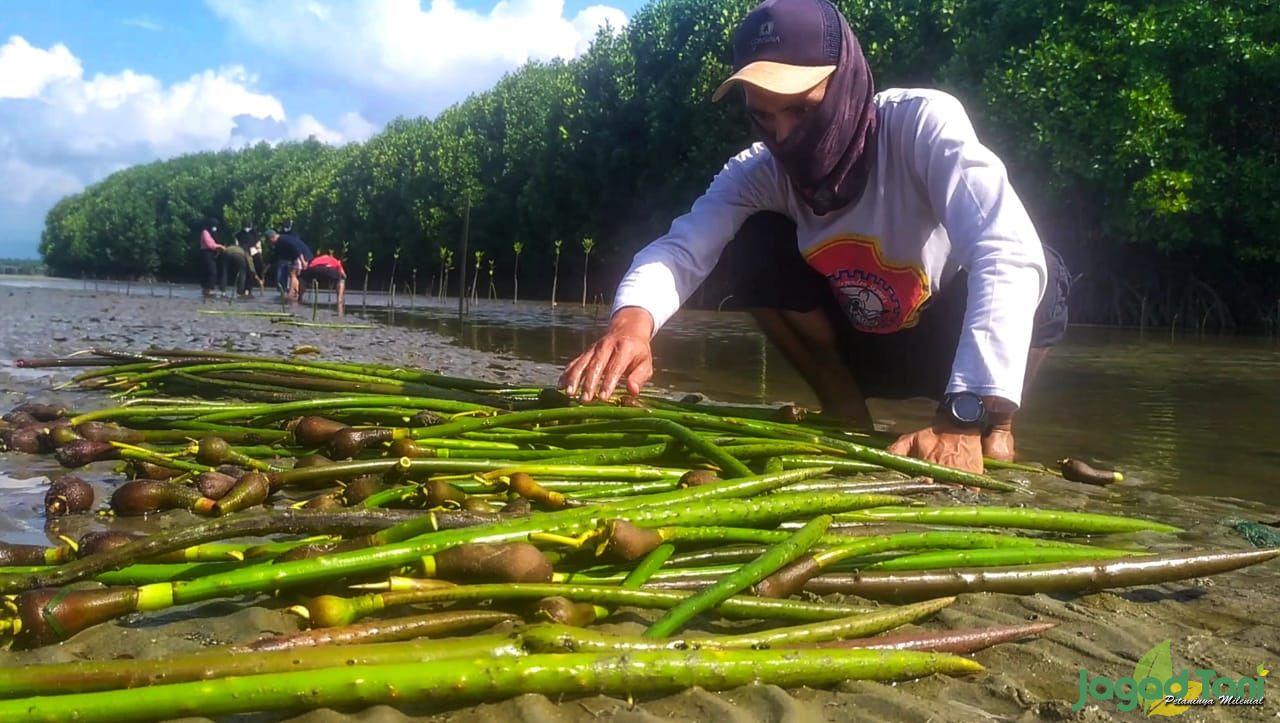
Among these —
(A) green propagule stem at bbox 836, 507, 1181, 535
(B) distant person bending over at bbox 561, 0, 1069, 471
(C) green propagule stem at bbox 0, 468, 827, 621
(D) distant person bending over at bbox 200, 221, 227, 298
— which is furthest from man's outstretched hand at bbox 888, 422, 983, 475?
(D) distant person bending over at bbox 200, 221, 227, 298

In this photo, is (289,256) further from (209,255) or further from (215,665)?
(215,665)

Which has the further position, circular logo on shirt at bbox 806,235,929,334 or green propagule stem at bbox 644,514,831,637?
circular logo on shirt at bbox 806,235,929,334

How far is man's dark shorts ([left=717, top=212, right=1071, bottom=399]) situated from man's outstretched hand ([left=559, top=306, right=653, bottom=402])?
0.84m

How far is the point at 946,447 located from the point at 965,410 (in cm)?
13

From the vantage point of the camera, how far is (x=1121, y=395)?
256 inches

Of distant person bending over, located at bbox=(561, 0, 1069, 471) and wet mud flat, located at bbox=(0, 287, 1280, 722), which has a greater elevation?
distant person bending over, located at bbox=(561, 0, 1069, 471)

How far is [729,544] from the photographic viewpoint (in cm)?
189

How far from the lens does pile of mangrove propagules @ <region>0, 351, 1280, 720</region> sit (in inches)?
50.6

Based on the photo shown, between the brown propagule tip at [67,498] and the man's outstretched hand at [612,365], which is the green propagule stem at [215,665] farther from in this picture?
the man's outstretched hand at [612,365]

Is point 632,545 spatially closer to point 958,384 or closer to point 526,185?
point 958,384

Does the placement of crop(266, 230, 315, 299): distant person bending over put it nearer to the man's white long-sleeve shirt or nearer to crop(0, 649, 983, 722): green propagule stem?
the man's white long-sleeve shirt

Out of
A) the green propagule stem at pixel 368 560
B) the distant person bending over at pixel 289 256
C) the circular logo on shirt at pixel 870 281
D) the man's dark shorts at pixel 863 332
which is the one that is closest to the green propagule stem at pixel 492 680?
the green propagule stem at pixel 368 560

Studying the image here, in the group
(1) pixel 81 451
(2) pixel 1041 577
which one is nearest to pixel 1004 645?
(2) pixel 1041 577

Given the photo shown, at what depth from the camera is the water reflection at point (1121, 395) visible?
12.7 ft
